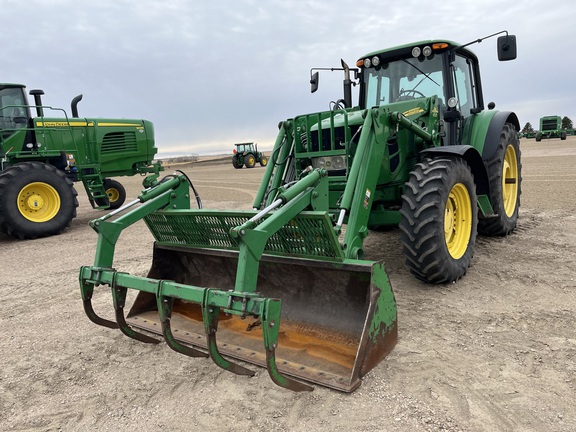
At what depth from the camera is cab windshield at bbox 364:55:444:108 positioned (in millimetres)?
5129

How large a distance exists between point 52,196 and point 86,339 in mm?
5809

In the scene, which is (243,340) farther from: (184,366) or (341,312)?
(341,312)

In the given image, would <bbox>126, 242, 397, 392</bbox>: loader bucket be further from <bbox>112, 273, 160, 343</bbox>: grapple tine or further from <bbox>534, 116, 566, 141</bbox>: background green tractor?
<bbox>534, 116, 566, 141</bbox>: background green tractor

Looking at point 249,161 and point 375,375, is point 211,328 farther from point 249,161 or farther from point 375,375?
point 249,161

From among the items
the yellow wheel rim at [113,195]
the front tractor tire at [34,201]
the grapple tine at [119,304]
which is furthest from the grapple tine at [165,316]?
the yellow wheel rim at [113,195]

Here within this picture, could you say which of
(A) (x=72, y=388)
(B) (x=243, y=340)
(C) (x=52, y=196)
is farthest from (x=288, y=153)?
(C) (x=52, y=196)

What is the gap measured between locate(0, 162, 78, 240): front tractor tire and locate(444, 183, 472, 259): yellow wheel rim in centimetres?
700

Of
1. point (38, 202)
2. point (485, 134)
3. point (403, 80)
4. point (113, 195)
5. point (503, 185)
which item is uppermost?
point (403, 80)

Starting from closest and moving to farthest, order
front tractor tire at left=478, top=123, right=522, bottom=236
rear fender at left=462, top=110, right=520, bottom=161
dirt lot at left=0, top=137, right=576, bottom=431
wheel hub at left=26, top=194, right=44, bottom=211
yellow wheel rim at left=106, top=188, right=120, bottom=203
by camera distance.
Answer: dirt lot at left=0, top=137, right=576, bottom=431 < rear fender at left=462, top=110, right=520, bottom=161 < front tractor tire at left=478, top=123, right=522, bottom=236 < wheel hub at left=26, top=194, right=44, bottom=211 < yellow wheel rim at left=106, top=188, right=120, bottom=203

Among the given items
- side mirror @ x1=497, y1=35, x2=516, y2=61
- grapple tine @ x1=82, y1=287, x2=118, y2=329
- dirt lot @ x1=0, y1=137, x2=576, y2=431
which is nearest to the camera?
dirt lot @ x1=0, y1=137, x2=576, y2=431

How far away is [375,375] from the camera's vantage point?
279 cm

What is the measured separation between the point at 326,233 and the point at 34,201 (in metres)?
7.10

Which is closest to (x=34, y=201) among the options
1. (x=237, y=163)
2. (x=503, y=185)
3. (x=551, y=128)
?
(x=503, y=185)

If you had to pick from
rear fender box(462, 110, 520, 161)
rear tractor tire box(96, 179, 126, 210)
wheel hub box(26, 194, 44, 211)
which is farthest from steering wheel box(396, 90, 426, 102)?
rear tractor tire box(96, 179, 126, 210)
